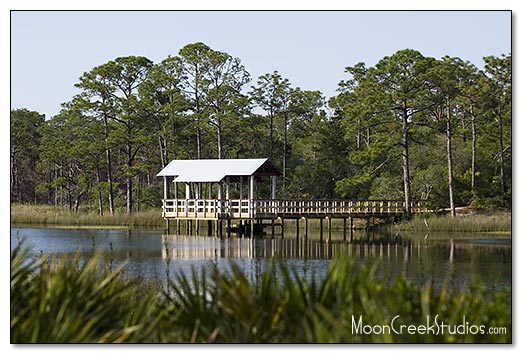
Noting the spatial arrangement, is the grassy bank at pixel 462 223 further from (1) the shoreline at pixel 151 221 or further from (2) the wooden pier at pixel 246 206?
(2) the wooden pier at pixel 246 206

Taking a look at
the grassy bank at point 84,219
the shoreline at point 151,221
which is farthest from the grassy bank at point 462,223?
the grassy bank at point 84,219

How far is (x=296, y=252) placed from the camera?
30266 mm

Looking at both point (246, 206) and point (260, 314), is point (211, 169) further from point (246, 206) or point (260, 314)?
point (260, 314)

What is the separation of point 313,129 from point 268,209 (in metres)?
18.1

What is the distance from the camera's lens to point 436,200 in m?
43.5

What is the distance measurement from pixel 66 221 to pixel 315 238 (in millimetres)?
13589

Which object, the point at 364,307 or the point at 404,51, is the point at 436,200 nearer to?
the point at 404,51

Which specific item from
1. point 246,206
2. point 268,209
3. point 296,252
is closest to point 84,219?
point 246,206

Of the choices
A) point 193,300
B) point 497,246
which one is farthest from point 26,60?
point 497,246

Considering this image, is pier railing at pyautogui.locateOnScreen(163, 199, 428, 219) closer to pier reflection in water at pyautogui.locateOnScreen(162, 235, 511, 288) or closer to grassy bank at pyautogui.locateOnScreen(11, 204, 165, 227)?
grassy bank at pyautogui.locateOnScreen(11, 204, 165, 227)

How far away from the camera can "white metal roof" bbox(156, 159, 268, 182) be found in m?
42.3

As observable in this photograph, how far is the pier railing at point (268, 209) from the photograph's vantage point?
41.8 m

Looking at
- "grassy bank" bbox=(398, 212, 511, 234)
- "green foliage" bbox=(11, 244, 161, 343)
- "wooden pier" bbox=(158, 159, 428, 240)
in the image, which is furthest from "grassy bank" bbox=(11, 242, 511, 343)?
"wooden pier" bbox=(158, 159, 428, 240)

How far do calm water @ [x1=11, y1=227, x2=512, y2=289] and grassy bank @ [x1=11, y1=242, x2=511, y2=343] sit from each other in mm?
9973
